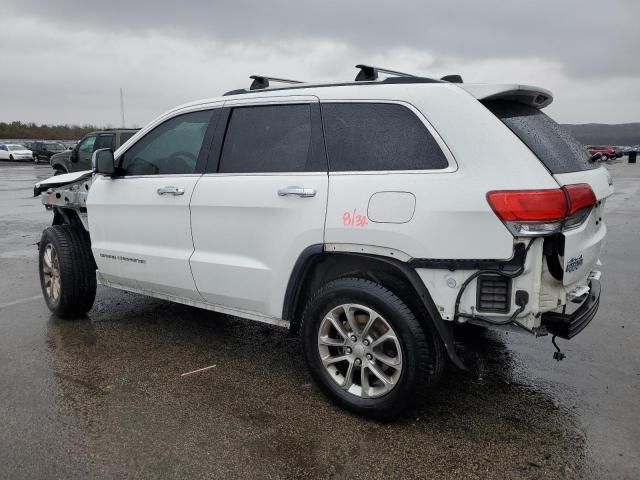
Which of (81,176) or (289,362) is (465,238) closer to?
(289,362)

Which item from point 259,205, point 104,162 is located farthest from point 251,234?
point 104,162

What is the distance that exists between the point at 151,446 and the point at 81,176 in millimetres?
2929

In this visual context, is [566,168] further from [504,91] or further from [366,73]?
[366,73]

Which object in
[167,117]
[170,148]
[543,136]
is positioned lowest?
[170,148]

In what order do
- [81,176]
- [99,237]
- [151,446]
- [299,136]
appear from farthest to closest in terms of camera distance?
[81,176], [99,237], [299,136], [151,446]

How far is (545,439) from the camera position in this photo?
10.3 ft

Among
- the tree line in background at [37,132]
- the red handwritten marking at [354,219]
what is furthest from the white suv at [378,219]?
the tree line in background at [37,132]

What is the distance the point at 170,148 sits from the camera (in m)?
4.35

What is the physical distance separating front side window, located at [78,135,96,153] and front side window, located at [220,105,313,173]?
1256cm

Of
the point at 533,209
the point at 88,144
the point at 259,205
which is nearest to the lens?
the point at 533,209

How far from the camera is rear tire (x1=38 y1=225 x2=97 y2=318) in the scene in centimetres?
497

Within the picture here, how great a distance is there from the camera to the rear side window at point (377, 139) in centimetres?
312

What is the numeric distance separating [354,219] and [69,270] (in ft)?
9.65

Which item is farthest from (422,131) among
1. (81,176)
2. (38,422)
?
(81,176)
